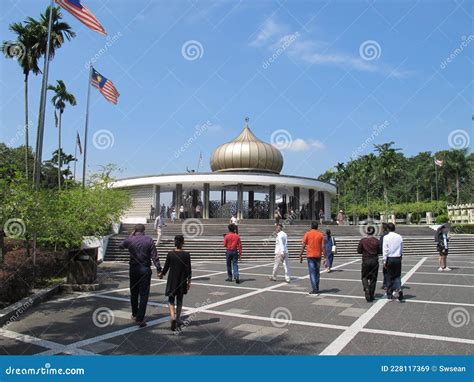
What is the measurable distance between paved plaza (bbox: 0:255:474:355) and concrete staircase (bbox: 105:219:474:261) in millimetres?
9480

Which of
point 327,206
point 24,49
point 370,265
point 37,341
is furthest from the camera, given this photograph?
point 327,206

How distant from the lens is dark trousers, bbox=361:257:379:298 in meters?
8.62

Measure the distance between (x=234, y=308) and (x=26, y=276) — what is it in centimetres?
484

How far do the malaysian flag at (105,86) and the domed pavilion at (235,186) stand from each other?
13977 mm

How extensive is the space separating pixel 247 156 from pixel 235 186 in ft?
9.76

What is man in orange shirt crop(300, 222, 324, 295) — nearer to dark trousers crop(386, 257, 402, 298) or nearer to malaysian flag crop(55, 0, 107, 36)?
dark trousers crop(386, 257, 402, 298)

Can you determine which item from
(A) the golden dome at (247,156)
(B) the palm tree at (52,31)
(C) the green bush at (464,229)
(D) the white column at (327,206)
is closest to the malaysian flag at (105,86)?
(B) the palm tree at (52,31)

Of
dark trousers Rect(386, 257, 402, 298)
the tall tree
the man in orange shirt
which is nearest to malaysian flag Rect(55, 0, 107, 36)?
the man in orange shirt

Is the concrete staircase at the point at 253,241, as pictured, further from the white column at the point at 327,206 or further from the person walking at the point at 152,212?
the white column at the point at 327,206

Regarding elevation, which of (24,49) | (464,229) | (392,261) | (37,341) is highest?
(24,49)

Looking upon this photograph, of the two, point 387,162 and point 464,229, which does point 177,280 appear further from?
point 387,162

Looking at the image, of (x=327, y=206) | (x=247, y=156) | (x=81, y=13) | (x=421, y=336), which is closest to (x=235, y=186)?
(x=247, y=156)

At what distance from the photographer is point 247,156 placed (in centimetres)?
3672

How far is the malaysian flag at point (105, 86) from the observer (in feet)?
62.6
